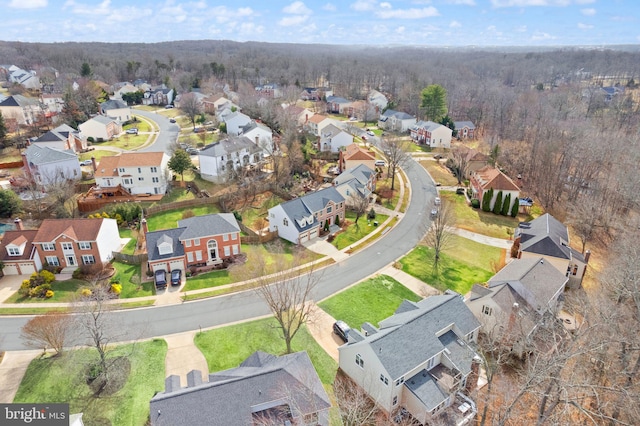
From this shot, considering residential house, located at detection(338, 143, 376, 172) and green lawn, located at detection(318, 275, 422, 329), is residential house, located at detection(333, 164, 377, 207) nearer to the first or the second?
residential house, located at detection(338, 143, 376, 172)

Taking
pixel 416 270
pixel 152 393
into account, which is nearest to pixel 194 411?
pixel 152 393

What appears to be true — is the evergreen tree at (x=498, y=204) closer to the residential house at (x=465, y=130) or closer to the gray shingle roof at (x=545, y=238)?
the gray shingle roof at (x=545, y=238)

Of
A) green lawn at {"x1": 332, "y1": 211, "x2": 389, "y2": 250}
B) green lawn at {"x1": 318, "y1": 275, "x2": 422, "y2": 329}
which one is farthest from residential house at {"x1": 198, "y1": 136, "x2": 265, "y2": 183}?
green lawn at {"x1": 318, "y1": 275, "x2": 422, "y2": 329}

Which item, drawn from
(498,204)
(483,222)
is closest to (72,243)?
(483,222)

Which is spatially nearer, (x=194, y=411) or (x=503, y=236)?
(x=194, y=411)

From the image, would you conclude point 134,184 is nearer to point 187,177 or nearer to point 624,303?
point 187,177

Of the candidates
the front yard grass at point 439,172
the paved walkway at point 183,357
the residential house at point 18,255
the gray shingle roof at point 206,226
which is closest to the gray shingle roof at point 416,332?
the paved walkway at point 183,357
